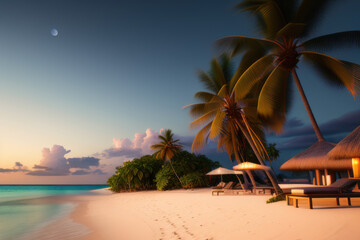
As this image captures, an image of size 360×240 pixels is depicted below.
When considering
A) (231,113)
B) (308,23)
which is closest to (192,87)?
(231,113)

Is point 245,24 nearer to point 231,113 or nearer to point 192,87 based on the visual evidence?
point 231,113

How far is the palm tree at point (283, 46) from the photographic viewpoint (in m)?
10.5

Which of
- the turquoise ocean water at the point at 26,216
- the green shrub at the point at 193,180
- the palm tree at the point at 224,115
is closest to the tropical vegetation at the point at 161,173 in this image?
the green shrub at the point at 193,180

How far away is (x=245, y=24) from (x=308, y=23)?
2941mm

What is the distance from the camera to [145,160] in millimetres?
26031

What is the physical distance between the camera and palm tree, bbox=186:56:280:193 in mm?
13609

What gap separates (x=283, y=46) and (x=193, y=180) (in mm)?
14509

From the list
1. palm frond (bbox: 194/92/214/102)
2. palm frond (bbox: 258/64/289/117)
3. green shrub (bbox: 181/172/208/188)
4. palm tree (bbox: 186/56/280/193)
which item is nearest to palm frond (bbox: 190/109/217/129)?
palm tree (bbox: 186/56/280/193)

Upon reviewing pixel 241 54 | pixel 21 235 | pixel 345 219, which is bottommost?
pixel 21 235

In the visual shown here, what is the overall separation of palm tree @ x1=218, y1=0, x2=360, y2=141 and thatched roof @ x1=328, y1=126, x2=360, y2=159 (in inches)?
124

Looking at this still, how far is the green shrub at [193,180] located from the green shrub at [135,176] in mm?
4440

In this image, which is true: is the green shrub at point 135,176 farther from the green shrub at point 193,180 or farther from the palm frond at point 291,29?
the palm frond at point 291,29

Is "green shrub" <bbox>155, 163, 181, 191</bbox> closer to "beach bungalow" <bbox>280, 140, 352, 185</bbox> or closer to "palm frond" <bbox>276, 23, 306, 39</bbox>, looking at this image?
"beach bungalow" <bbox>280, 140, 352, 185</bbox>

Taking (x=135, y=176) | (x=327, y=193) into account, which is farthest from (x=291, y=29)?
(x=135, y=176)
